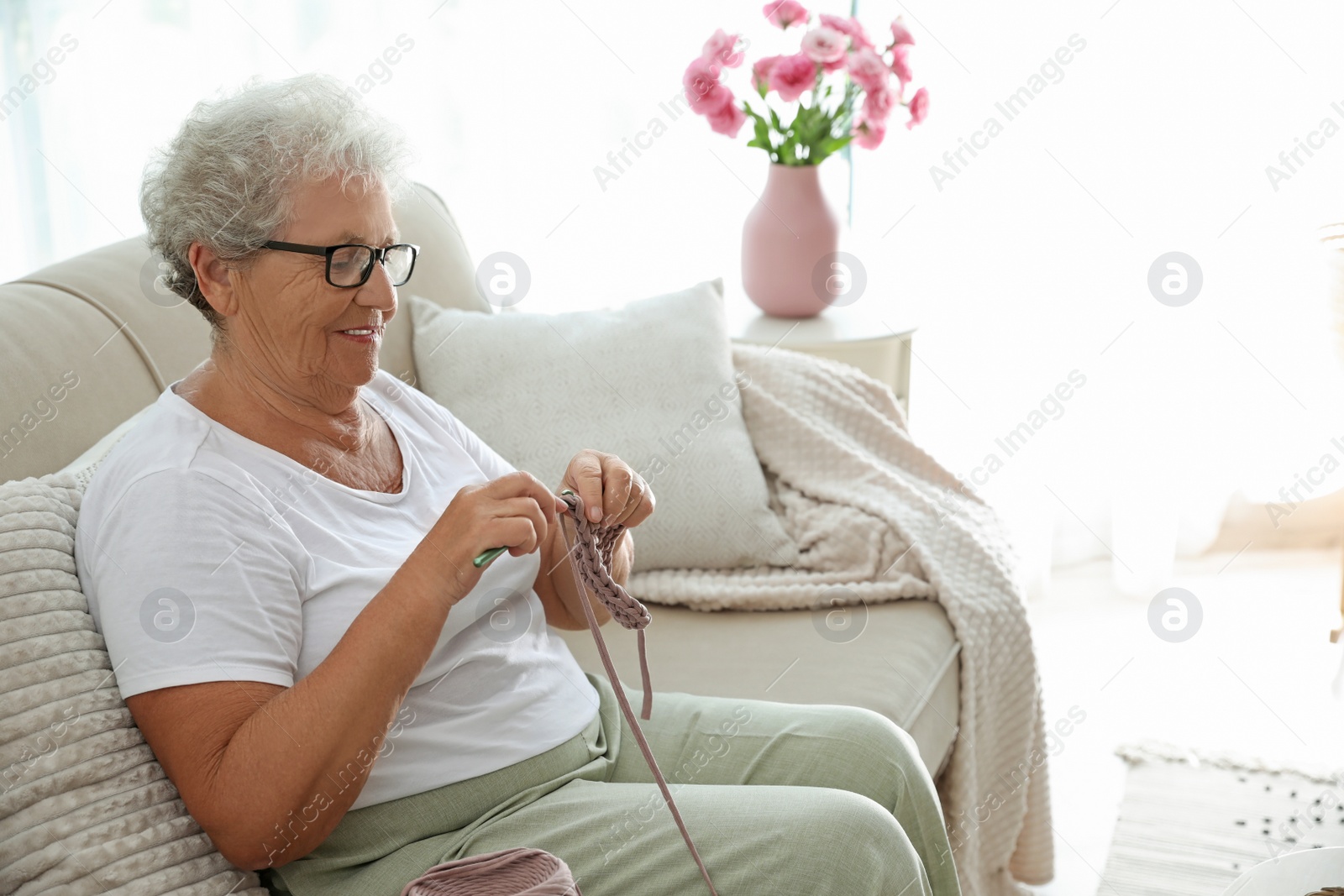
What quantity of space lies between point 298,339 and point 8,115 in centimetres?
156

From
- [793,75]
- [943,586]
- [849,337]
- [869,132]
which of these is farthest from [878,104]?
[943,586]

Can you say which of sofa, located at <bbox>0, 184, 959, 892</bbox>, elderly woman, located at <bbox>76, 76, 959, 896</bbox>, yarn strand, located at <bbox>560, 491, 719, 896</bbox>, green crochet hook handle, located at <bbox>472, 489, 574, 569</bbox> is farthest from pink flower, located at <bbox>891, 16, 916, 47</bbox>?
green crochet hook handle, located at <bbox>472, 489, 574, 569</bbox>

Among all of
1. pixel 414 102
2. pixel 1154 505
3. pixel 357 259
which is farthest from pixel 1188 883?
pixel 414 102

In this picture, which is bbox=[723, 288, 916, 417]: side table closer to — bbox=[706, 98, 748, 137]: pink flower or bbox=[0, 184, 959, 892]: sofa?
bbox=[706, 98, 748, 137]: pink flower

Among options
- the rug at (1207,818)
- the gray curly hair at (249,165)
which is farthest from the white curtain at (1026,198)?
the gray curly hair at (249,165)

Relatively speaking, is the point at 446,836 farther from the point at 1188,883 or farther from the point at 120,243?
the point at 1188,883

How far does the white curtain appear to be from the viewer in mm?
2689

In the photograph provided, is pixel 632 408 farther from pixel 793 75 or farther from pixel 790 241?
pixel 793 75

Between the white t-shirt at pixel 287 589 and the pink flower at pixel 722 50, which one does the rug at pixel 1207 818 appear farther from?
the pink flower at pixel 722 50

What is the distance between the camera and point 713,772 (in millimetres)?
1338

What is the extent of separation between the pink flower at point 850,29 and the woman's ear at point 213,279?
150 cm

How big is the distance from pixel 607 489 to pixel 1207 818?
142 centimetres

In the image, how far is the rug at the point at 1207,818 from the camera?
1.90 meters

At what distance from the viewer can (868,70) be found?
229 centimetres
